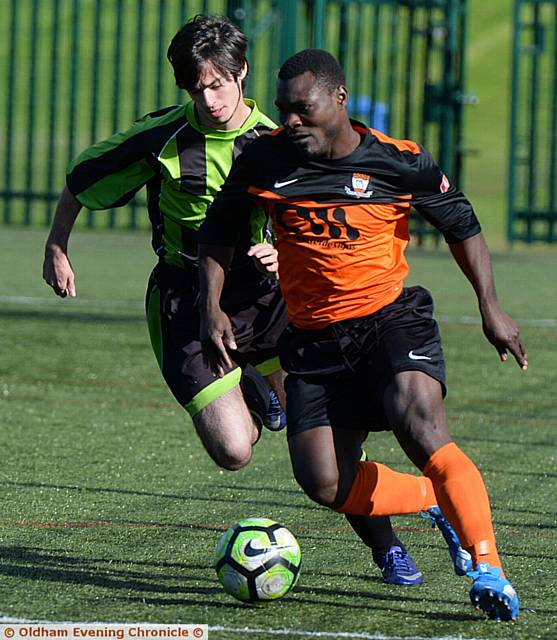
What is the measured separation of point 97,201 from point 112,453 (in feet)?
6.00

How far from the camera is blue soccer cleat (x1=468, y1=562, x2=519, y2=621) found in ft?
14.0

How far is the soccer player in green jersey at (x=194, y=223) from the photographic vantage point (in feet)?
18.4

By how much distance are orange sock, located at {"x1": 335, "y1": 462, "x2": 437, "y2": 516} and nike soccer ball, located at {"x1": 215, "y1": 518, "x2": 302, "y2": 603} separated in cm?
30

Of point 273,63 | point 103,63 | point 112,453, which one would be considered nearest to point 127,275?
point 273,63

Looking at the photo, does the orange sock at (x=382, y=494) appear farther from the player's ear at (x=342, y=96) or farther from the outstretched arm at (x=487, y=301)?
the player's ear at (x=342, y=96)

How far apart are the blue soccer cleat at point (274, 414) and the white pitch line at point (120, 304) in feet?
21.5

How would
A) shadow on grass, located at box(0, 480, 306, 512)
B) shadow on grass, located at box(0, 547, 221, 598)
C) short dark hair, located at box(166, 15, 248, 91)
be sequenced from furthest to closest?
shadow on grass, located at box(0, 480, 306, 512) → short dark hair, located at box(166, 15, 248, 91) → shadow on grass, located at box(0, 547, 221, 598)

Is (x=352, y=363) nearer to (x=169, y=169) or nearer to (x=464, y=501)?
(x=464, y=501)

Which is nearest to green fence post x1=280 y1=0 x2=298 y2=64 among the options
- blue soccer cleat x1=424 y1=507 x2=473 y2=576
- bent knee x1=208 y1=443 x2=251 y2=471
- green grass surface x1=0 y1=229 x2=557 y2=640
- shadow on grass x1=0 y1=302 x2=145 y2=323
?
shadow on grass x1=0 y1=302 x2=145 y2=323

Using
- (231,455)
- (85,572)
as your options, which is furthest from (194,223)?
(85,572)

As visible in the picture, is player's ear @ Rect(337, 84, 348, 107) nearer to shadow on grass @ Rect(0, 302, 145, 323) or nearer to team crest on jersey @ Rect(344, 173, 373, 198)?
team crest on jersey @ Rect(344, 173, 373, 198)

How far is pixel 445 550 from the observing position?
5473 millimetres

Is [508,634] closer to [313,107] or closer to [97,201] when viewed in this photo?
[313,107]

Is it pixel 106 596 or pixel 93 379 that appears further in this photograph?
pixel 93 379
